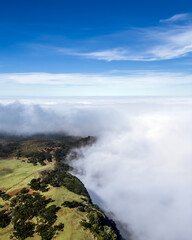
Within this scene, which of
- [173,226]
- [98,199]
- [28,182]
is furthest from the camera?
[98,199]

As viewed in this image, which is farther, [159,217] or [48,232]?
[159,217]

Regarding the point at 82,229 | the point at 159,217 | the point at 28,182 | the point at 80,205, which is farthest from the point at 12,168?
the point at 159,217

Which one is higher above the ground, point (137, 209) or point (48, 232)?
point (48, 232)

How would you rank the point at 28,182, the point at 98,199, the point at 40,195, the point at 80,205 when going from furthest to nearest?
the point at 98,199
the point at 28,182
the point at 40,195
the point at 80,205

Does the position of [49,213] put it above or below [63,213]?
above

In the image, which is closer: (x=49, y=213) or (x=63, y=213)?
(x=49, y=213)

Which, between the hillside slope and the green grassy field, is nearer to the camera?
the green grassy field

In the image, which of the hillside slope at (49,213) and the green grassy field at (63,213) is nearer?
the green grassy field at (63,213)

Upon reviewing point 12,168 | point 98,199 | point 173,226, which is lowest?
point 173,226

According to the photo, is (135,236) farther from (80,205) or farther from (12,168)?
(12,168)

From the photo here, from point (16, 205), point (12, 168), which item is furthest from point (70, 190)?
point (12, 168)
